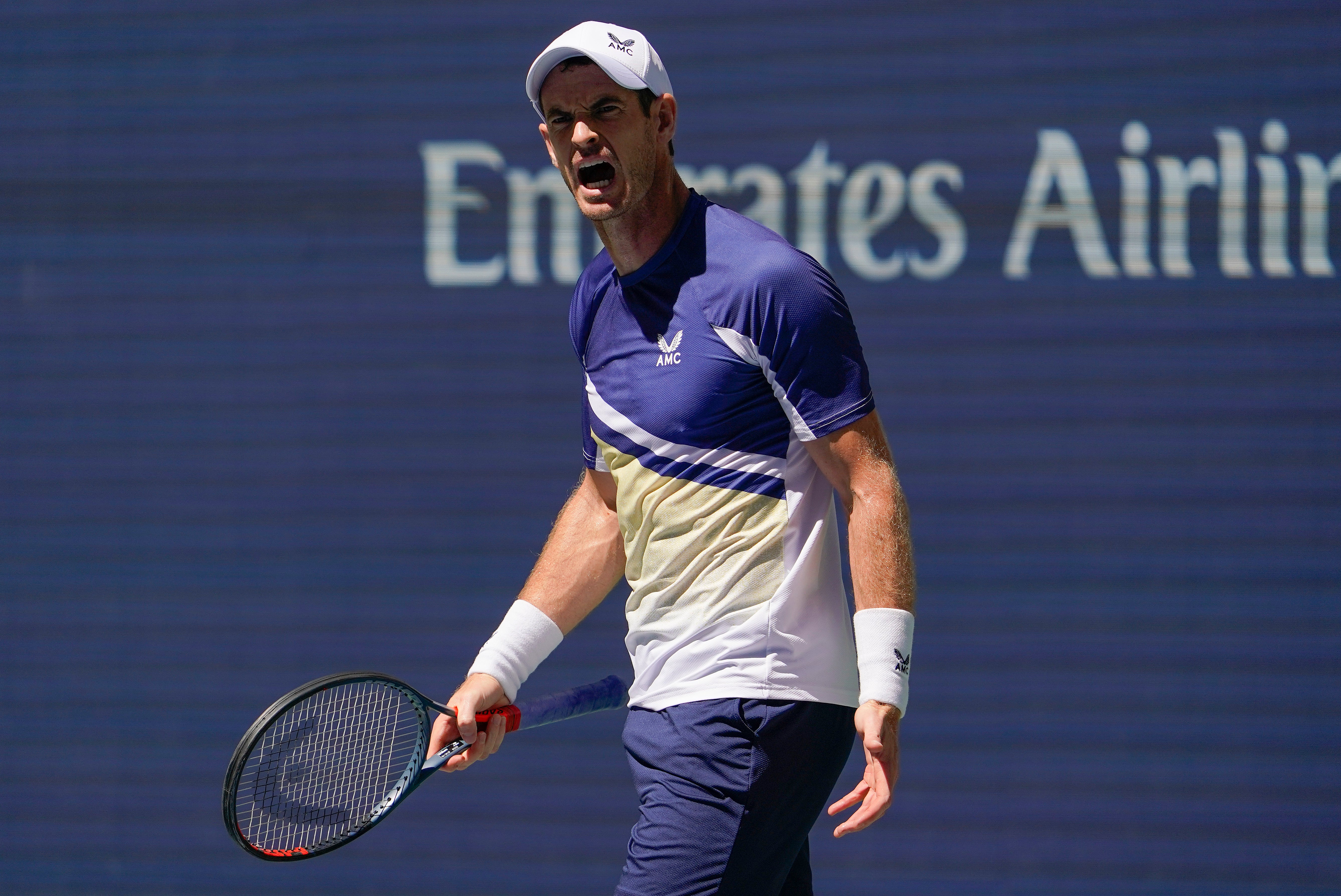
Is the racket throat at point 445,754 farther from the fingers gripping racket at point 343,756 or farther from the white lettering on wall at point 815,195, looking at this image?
the white lettering on wall at point 815,195

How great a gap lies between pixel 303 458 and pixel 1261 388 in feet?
11.5

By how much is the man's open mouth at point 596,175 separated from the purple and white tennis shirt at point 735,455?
169 mm

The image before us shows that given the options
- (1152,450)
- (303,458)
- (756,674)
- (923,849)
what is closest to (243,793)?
(756,674)

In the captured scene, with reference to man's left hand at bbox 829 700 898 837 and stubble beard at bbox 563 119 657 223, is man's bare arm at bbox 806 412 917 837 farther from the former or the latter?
stubble beard at bbox 563 119 657 223

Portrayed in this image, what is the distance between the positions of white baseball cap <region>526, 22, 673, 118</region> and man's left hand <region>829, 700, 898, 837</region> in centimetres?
128

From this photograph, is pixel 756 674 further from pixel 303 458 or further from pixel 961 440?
pixel 303 458

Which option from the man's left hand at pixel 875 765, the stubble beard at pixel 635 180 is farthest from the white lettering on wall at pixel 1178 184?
the man's left hand at pixel 875 765

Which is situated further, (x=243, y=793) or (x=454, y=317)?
(x=454, y=317)

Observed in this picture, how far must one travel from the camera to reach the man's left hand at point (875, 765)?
245 cm

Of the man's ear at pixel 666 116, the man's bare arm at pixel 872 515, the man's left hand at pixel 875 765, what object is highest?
the man's ear at pixel 666 116

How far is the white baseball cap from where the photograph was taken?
2.74 m

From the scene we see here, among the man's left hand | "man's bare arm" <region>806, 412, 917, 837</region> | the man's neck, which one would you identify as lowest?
the man's left hand

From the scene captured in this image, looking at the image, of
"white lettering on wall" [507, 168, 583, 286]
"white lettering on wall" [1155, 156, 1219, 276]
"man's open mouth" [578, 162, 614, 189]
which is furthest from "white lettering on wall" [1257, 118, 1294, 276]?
"man's open mouth" [578, 162, 614, 189]

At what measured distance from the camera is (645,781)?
111 inches
